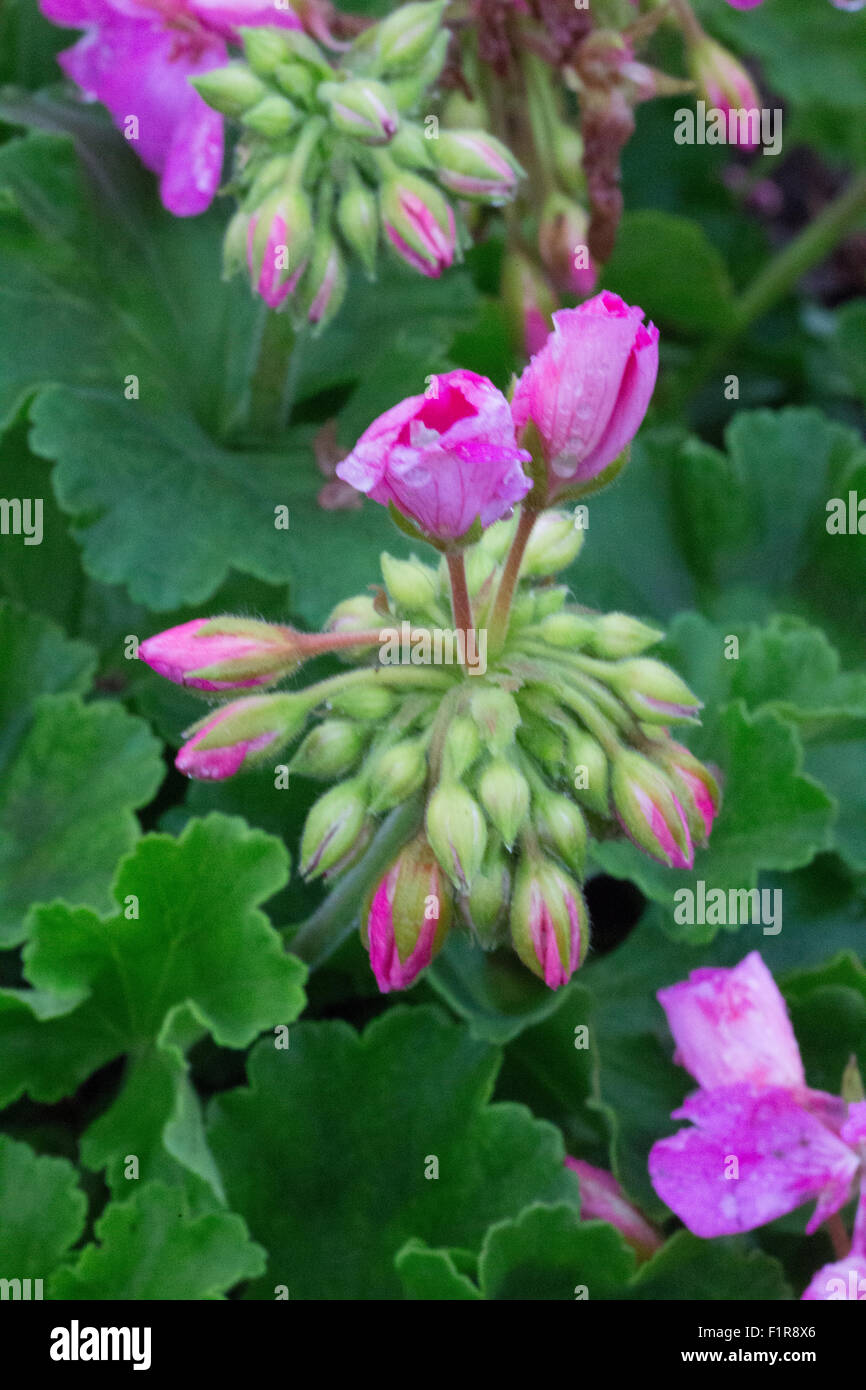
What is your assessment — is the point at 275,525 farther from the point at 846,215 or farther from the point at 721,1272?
the point at 846,215

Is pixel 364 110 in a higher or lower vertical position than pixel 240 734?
higher

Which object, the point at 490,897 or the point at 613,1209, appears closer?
the point at 490,897

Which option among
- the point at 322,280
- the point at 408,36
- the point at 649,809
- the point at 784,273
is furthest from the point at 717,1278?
the point at 784,273

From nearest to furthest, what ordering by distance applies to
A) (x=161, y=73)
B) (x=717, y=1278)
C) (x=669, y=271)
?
(x=717, y=1278) → (x=161, y=73) → (x=669, y=271)

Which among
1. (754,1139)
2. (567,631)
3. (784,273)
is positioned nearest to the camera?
(567,631)

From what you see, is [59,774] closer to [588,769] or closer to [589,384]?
[588,769]

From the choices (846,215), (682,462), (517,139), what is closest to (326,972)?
(682,462)
